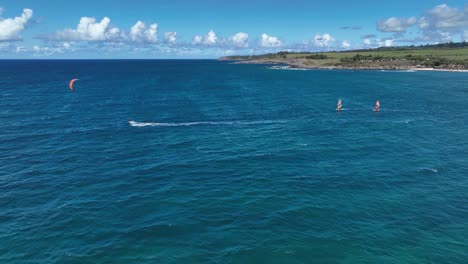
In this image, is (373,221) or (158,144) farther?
(158,144)

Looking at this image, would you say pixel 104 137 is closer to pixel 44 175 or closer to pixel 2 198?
pixel 44 175

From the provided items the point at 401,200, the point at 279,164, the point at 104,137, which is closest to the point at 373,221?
the point at 401,200

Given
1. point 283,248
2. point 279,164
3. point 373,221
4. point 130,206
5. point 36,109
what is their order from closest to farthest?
point 283,248 < point 373,221 < point 130,206 < point 279,164 < point 36,109

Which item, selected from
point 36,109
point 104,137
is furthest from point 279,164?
point 36,109

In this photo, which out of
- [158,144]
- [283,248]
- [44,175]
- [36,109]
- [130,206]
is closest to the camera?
[283,248]

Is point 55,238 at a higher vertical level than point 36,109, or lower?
lower

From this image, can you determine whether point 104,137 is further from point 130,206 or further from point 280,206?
point 280,206
